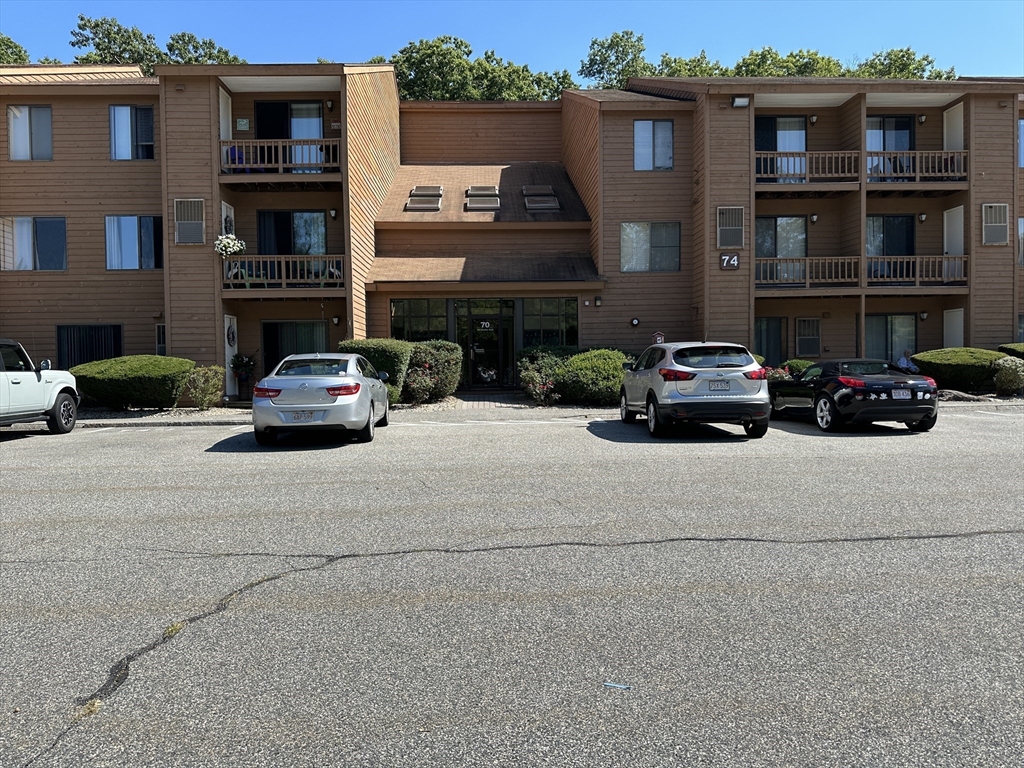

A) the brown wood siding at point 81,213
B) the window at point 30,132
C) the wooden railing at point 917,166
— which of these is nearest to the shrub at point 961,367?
the wooden railing at point 917,166

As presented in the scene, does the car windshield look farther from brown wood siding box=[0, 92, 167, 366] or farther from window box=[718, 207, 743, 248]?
brown wood siding box=[0, 92, 167, 366]

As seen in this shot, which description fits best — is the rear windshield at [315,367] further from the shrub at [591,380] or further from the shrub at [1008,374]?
the shrub at [1008,374]

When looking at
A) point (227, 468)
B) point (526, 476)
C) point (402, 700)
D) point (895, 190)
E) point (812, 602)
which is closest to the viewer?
point (402, 700)

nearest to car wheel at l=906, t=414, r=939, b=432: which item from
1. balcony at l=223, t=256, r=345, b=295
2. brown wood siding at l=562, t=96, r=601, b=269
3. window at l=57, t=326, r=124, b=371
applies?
brown wood siding at l=562, t=96, r=601, b=269

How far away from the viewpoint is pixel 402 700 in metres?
3.45

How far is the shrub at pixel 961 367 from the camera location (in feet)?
66.3

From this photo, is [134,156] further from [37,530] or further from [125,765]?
[125,765]

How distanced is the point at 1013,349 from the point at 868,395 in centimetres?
1151

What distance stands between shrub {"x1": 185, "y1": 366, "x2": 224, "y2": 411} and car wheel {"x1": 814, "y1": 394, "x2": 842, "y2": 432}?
44.4 ft

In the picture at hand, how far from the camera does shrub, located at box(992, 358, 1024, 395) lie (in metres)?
19.7

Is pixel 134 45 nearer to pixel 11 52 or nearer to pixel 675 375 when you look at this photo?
pixel 11 52

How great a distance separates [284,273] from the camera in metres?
20.6

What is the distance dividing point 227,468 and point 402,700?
730 centimetres

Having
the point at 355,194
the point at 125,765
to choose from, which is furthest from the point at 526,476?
the point at 355,194
